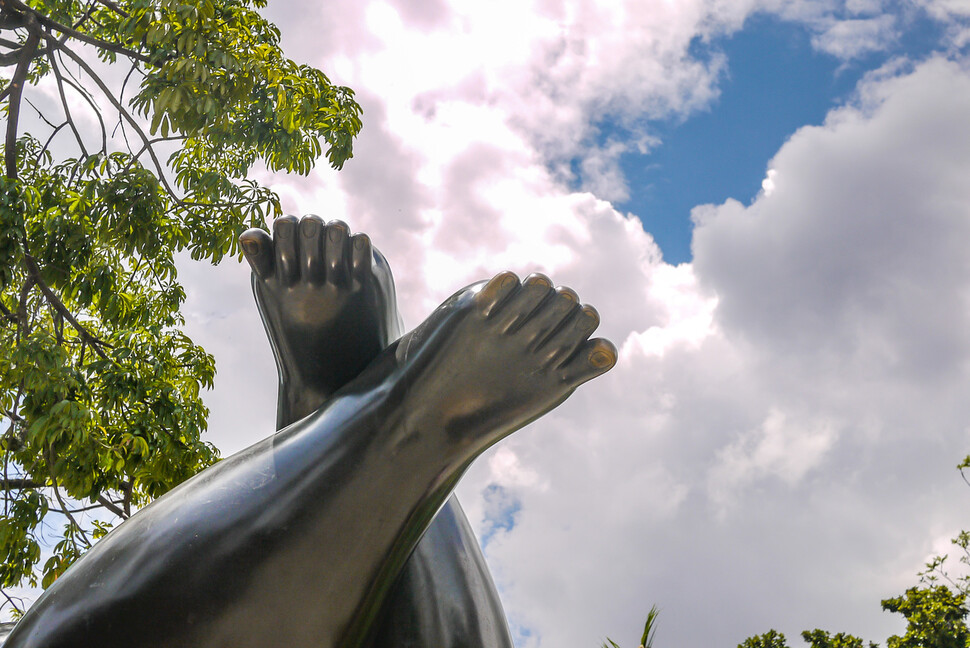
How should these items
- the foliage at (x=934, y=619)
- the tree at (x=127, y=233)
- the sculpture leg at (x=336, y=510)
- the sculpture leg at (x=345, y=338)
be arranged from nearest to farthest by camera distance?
the sculpture leg at (x=336, y=510)
the sculpture leg at (x=345, y=338)
the tree at (x=127, y=233)
the foliage at (x=934, y=619)

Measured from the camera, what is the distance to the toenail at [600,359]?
1.08 m

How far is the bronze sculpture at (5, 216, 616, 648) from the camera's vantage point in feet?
3.36

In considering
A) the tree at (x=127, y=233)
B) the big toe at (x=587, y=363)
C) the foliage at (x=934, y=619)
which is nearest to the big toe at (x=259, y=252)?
the big toe at (x=587, y=363)

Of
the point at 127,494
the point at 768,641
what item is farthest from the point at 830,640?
the point at 127,494

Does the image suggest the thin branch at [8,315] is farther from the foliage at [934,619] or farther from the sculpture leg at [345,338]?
the foliage at [934,619]

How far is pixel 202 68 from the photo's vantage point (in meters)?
3.72

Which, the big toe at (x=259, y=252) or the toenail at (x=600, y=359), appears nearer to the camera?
the toenail at (x=600, y=359)

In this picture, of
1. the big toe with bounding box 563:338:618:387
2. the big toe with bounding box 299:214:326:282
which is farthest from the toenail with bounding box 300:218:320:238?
the big toe with bounding box 563:338:618:387

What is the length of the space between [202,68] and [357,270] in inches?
111

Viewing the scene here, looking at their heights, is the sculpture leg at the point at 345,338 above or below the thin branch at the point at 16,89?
below

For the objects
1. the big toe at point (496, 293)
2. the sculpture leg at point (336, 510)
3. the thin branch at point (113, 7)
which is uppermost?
the thin branch at point (113, 7)

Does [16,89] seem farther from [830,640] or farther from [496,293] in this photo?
[830,640]

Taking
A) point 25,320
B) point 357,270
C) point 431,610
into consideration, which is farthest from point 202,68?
point 431,610

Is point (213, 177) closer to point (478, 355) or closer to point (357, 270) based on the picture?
point (357, 270)
